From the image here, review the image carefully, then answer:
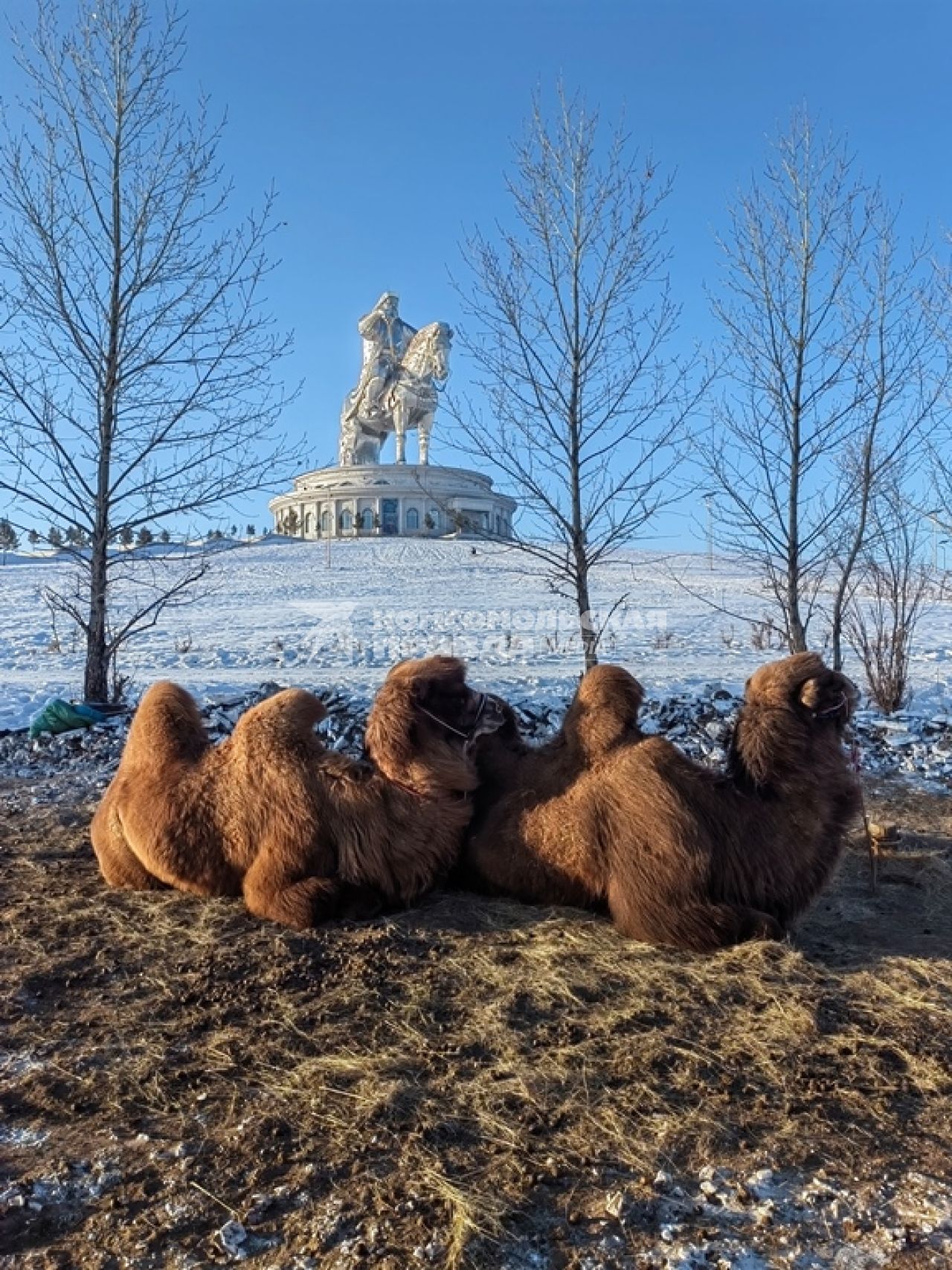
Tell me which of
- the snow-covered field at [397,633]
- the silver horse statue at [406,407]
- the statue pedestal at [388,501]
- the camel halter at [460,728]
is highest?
the silver horse statue at [406,407]

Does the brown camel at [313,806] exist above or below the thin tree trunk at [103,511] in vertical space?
below

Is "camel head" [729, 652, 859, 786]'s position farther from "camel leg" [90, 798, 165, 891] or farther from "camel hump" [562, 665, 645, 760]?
"camel leg" [90, 798, 165, 891]

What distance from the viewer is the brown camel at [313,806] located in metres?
4.41

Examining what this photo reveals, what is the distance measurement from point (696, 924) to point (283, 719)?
219cm

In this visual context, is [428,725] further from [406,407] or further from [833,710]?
[406,407]

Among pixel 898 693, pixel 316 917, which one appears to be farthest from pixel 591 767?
pixel 898 693

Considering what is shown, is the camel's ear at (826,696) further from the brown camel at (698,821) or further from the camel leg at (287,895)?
the camel leg at (287,895)

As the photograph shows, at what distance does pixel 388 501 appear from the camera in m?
56.6

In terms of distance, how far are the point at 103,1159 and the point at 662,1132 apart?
151cm

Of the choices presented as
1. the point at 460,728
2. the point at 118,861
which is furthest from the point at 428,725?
the point at 118,861

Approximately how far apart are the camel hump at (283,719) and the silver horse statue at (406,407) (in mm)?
47858

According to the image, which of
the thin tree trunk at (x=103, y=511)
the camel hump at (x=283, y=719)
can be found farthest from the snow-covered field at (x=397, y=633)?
the camel hump at (x=283, y=719)

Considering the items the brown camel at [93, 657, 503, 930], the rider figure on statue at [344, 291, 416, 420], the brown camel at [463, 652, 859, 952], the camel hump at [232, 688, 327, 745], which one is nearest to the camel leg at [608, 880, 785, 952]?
the brown camel at [463, 652, 859, 952]

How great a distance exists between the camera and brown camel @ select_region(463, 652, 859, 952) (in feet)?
13.3
